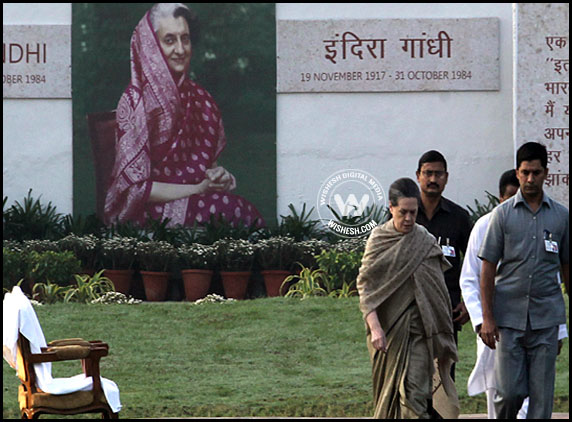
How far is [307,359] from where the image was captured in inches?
391

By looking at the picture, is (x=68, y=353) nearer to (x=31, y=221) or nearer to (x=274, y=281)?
(x=274, y=281)

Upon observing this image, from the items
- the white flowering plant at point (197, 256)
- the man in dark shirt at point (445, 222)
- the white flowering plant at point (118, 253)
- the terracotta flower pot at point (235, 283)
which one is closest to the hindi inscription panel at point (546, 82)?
the terracotta flower pot at point (235, 283)

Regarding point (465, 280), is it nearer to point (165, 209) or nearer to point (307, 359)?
point (307, 359)

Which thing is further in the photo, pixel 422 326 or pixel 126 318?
pixel 126 318

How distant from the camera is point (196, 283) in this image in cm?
1158

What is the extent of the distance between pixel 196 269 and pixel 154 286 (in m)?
0.49

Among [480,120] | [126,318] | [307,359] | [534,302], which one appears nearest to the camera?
[534,302]

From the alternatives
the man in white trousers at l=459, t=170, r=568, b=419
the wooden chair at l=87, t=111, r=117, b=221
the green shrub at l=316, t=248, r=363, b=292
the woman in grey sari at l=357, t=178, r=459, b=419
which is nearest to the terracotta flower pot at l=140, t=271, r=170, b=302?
the wooden chair at l=87, t=111, r=117, b=221

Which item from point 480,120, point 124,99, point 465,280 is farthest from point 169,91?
point 465,280

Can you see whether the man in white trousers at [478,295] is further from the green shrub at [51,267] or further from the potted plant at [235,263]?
the green shrub at [51,267]

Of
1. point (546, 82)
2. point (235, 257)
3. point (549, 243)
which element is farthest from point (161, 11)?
point (549, 243)

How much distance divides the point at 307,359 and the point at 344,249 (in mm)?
1924

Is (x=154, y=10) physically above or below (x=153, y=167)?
above

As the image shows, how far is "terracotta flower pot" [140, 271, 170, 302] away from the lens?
11.6 meters
